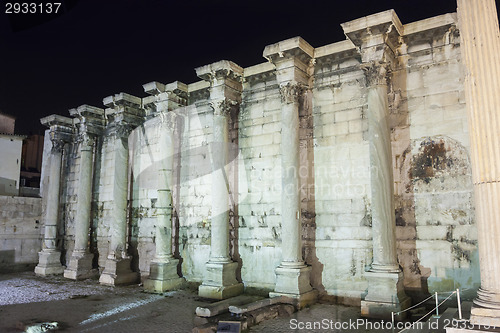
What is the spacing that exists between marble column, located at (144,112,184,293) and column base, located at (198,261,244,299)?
1646 mm

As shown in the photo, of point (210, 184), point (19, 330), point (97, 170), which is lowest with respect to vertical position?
point (19, 330)

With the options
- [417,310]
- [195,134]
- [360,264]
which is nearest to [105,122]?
[195,134]

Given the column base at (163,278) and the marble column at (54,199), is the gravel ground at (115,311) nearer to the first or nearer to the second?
the column base at (163,278)

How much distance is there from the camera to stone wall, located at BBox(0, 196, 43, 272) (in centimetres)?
1563

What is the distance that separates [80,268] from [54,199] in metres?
3.52

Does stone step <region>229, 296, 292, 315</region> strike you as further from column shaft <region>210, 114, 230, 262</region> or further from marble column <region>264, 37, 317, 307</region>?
column shaft <region>210, 114, 230, 262</region>

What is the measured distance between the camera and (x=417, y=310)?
7.73 metres

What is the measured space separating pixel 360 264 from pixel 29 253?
14.1 metres

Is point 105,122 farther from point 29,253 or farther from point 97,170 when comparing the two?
point 29,253

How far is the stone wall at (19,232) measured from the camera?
1563cm

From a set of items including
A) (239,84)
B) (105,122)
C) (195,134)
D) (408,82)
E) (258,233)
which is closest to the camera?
(408,82)

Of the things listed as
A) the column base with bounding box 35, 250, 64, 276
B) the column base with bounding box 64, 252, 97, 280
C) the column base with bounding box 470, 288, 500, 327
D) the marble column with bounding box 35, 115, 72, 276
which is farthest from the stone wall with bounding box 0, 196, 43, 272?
the column base with bounding box 470, 288, 500, 327

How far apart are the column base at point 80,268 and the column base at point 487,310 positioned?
12638mm

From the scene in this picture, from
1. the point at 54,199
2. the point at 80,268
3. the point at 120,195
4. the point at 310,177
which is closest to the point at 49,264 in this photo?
the point at 80,268
